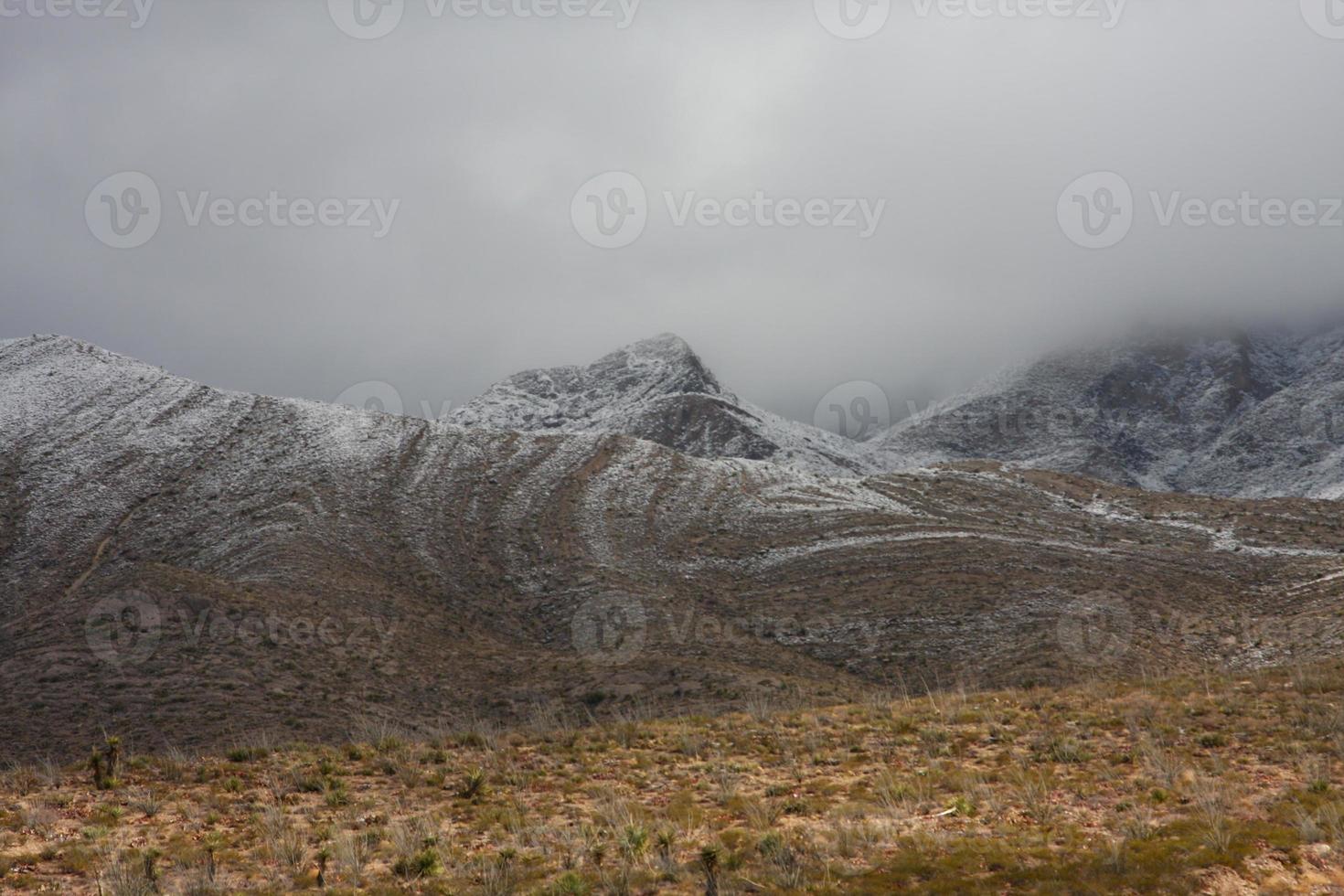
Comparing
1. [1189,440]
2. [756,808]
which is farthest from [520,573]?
[1189,440]

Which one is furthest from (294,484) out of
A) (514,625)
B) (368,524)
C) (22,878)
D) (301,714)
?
(22,878)

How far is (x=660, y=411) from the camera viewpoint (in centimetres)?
13788

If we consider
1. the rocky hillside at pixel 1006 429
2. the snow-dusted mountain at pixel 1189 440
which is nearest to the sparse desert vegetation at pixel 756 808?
the rocky hillside at pixel 1006 429

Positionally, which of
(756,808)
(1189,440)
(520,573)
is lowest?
(756,808)

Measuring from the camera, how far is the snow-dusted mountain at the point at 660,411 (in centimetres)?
12256

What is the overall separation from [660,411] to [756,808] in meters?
125

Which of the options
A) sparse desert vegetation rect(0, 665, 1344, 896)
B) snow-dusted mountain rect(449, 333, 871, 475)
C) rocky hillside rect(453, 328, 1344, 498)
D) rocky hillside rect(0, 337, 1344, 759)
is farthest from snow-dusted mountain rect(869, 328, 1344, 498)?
sparse desert vegetation rect(0, 665, 1344, 896)

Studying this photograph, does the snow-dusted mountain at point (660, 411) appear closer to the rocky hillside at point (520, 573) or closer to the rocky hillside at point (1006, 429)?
the rocky hillside at point (1006, 429)

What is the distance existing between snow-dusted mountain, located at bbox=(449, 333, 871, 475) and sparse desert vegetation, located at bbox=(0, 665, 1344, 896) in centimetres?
8769

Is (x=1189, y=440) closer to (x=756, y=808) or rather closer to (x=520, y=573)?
(x=520, y=573)

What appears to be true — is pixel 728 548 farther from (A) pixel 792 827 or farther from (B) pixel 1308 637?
(A) pixel 792 827

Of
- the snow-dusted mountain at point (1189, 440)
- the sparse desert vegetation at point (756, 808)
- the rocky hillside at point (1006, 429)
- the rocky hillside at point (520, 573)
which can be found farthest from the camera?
the snow-dusted mountain at point (1189, 440)

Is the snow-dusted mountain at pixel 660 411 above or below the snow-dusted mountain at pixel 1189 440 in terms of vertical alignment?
above

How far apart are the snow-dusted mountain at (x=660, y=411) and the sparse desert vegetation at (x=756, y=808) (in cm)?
8769
